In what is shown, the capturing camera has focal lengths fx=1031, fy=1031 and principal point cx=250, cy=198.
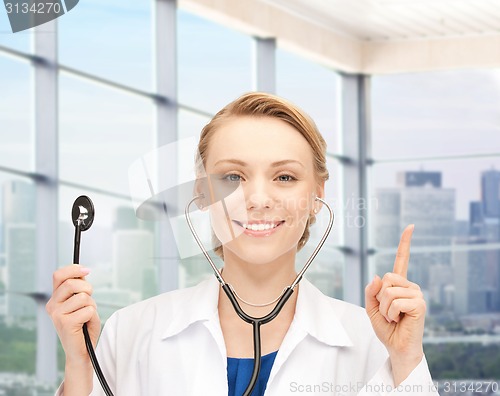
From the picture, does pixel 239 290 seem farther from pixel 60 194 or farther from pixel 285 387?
pixel 60 194

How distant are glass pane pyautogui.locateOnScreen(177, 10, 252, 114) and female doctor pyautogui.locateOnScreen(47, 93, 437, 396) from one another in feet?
17.4

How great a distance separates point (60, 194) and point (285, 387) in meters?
4.38

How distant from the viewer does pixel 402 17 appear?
7.94 meters

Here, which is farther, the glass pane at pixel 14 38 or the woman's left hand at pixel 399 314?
the glass pane at pixel 14 38

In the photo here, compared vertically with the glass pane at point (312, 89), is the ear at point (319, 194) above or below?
below

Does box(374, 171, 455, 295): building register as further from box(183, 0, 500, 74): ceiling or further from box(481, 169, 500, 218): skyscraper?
box(183, 0, 500, 74): ceiling

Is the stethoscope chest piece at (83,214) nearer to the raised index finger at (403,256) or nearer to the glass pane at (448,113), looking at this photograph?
the raised index finger at (403,256)

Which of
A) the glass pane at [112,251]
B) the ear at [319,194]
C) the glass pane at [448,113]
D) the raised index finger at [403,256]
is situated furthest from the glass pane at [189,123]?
the raised index finger at [403,256]

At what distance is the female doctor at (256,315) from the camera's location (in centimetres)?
152

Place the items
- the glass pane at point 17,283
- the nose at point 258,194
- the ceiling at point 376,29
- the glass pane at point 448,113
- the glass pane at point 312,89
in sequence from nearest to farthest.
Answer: the nose at point 258,194, the glass pane at point 17,283, the ceiling at point 376,29, the glass pane at point 312,89, the glass pane at point 448,113

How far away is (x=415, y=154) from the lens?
8859 mm

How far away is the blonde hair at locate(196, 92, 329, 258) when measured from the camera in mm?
1589

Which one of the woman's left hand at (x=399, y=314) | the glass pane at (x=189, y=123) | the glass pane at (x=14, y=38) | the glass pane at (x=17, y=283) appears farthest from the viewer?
the glass pane at (x=189, y=123)

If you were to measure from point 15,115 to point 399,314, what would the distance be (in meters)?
4.31
